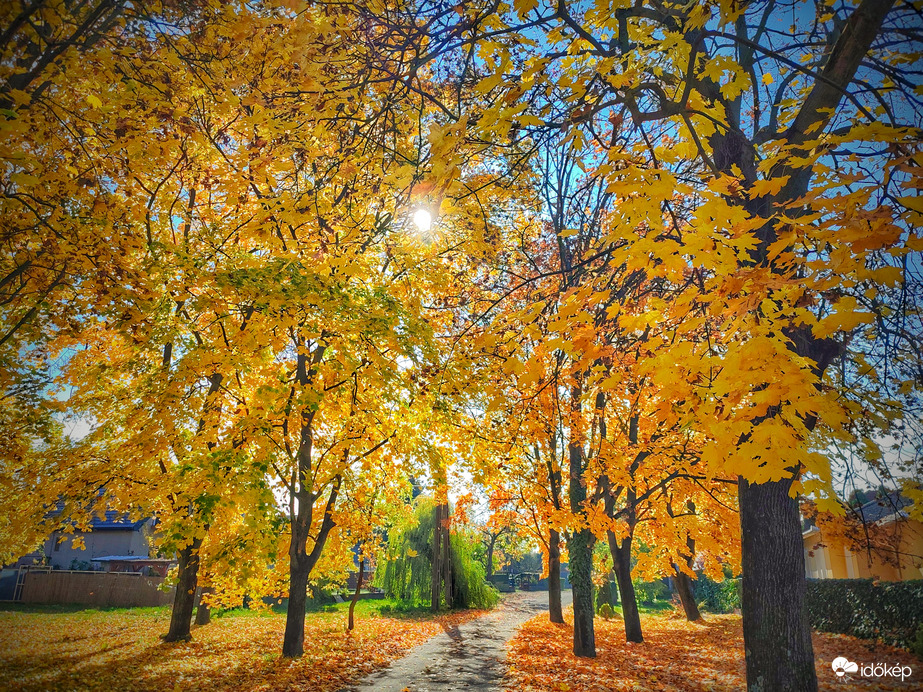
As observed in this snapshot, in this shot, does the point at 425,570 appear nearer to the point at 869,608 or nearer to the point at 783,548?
the point at 869,608

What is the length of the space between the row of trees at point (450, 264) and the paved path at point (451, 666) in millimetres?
2256

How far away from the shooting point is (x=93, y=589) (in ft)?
74.4

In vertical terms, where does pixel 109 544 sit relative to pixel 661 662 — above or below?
below

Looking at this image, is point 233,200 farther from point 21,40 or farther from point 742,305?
point 742,305

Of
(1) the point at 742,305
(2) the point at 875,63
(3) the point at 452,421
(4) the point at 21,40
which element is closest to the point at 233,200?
(4) the point at 21,40

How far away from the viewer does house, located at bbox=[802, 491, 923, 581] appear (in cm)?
469

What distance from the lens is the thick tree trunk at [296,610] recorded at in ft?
32.9

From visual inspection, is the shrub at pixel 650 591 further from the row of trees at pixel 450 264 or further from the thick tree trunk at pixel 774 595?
the thick tree trunk at pixel 774 595

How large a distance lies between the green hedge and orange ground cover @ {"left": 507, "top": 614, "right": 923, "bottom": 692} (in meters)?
0.41

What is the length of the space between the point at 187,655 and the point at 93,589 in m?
17.7

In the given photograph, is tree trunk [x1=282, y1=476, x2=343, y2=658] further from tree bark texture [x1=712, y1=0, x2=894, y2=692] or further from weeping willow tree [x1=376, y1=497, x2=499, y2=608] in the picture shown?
weeping willow tree [x1=376, y1=497, x2=499, y2=608]

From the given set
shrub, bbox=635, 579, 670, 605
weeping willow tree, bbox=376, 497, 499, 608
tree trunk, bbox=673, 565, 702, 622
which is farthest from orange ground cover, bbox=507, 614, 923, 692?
shrub, bbox=635, 579, 670, 605

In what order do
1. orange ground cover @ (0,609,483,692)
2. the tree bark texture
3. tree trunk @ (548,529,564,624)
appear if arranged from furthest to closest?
tree trunk @ (548,529,564,624) < orange ground cover @ (0,609,483,692) < the tree bark texture

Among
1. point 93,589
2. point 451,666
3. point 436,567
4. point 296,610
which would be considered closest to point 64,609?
point 93,589
